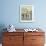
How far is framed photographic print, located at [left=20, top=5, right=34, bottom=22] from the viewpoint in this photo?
3988 millimetres

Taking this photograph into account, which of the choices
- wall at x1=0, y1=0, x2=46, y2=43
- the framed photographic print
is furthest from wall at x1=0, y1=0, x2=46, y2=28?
the framed photographic print

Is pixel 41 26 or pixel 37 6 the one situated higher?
pixel 37 6

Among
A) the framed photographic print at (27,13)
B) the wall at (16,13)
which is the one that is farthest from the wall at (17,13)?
the framed photographic print at (27,13)

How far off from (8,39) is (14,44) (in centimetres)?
22

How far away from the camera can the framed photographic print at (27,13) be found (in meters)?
3.99

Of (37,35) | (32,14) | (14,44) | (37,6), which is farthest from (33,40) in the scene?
(37,6)

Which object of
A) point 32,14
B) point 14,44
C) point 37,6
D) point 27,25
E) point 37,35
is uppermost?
point 37,6

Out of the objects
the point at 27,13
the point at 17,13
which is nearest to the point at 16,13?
the point at 17,13

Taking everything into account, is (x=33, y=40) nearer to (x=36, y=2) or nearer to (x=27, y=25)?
(x=27, y=25)

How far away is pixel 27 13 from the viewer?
4.02 metres

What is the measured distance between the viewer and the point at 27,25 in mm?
4059

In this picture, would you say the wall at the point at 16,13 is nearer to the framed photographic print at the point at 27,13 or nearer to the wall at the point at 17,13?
the wall at the point at 17,13

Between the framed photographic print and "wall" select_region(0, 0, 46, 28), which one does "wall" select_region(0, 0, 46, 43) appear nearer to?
"wall" select_region(0, 0, 46, 28)

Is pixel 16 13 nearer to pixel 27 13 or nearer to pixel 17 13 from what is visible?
pixel 17 13
